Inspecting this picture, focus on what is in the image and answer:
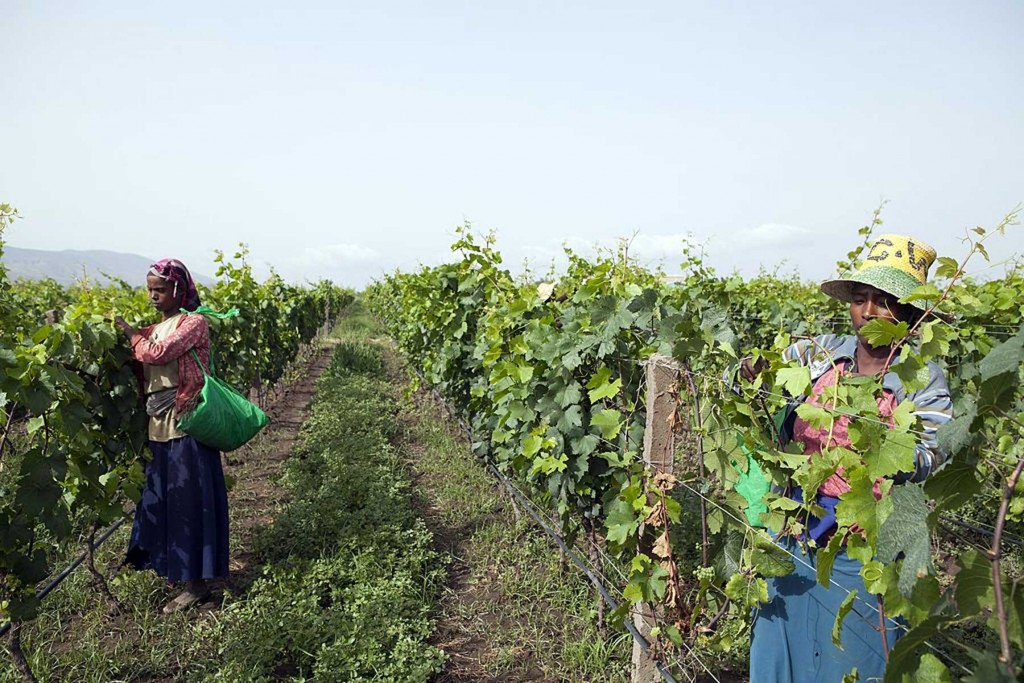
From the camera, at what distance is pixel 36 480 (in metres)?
2.37

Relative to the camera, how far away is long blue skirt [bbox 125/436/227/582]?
3354 millimetres

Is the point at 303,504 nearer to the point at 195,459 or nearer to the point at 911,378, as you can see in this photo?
the point at 195,459

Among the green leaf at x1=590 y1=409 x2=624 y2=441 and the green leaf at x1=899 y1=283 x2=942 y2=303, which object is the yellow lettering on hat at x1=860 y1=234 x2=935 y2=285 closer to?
the green leaf at x1=899 y1=283 x2=942 y2=303

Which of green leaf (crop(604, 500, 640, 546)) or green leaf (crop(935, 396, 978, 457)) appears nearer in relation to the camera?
green leaf (crop(935, 396, 978, 457))

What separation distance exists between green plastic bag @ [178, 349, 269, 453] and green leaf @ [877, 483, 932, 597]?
328cm

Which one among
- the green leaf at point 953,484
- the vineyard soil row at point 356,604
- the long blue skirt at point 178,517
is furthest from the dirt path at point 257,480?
the green leaf at point 953,484

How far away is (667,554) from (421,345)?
583 cm

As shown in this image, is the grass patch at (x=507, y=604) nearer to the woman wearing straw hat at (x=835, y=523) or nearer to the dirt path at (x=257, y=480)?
the woman wearing straw hat at (x=835, y=523)

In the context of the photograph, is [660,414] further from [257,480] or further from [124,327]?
[257,480]

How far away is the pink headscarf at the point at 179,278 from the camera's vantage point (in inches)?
128

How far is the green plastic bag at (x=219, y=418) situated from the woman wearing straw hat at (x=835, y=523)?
2812 millimetres

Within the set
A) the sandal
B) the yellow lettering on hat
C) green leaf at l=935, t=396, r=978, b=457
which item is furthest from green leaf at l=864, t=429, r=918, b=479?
the sandal

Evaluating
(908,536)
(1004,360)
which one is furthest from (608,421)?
(1004,360)

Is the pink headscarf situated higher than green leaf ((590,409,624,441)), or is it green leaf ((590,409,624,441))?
the pink headscarf
